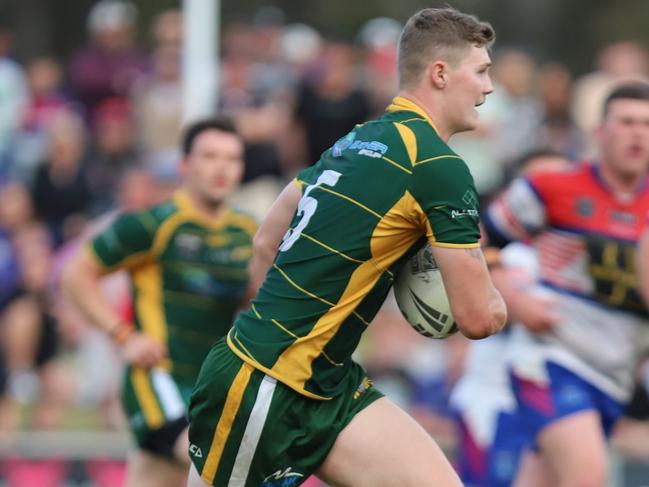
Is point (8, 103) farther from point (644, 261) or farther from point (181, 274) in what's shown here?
point (644, 261)

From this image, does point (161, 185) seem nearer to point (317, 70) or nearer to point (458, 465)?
point (458, 465)

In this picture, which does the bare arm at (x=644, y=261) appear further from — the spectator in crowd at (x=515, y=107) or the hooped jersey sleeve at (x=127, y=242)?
the spectator in crowd at (x=515, y=107)

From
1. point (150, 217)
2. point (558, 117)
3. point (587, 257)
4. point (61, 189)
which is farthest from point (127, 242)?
point (558, 117)

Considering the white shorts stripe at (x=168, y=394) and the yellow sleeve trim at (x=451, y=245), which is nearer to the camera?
the yellow sleeve trim at (x=451, y=245)

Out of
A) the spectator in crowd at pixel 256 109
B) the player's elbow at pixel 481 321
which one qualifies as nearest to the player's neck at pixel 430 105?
the player's elbow at pixel 481 321

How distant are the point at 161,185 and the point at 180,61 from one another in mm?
3435

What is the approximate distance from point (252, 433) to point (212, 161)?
290cm

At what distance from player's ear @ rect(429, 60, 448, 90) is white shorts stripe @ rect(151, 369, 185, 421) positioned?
2.98 m

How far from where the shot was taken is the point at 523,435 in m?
8.62

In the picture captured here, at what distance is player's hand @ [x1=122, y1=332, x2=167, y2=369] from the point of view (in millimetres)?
7727

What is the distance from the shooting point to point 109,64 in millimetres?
14156

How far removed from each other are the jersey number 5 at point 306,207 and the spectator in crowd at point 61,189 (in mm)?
8046

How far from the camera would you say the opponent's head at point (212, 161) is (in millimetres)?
7906

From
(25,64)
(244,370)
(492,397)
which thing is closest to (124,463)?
(492,397)
